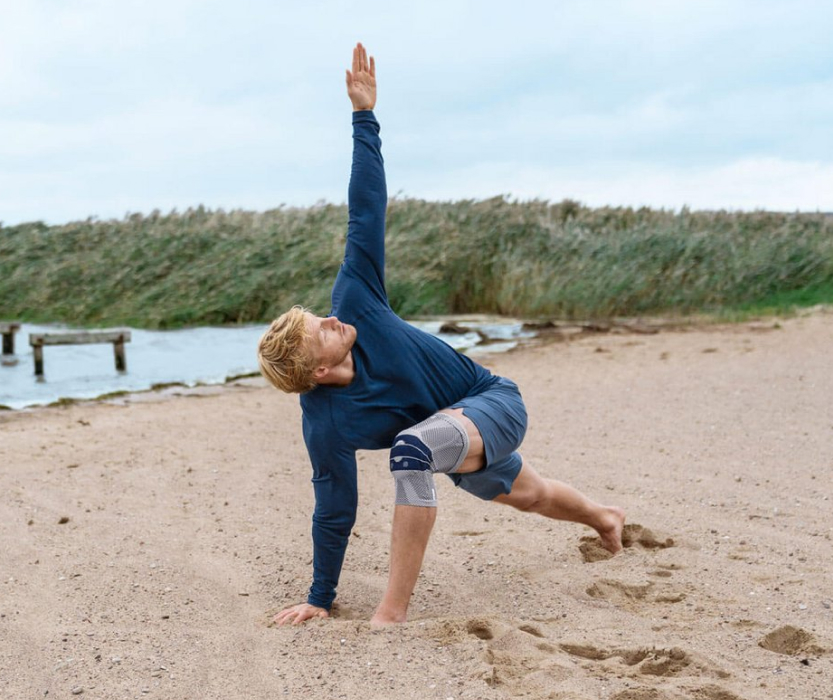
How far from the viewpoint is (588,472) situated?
236 inches

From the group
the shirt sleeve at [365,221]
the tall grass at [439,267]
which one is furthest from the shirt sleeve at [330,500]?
the tall grass at [439,267]

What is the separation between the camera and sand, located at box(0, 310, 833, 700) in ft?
9.89

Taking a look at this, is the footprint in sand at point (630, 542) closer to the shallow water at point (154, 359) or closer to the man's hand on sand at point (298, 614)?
the man's hand on sand at point (298, 614)

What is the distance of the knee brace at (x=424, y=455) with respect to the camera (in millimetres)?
3234

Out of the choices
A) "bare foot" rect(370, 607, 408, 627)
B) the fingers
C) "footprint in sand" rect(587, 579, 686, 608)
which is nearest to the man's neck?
"bare foot" rect(370, 607, 408, 627)

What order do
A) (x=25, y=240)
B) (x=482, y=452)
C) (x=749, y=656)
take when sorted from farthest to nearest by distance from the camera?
(x=25, y=240), (x=482, y=452), (x=749, y=656)

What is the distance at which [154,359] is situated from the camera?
12.7 m

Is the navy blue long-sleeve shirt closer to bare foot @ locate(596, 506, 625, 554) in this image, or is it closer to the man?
the man

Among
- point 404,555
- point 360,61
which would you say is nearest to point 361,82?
point 360,61

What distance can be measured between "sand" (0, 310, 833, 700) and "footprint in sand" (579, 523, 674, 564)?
10 mm

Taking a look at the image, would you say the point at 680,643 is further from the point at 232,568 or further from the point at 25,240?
the point at 25,240

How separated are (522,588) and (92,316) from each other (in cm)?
1496

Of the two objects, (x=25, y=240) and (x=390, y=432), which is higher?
(x=25, y=240)

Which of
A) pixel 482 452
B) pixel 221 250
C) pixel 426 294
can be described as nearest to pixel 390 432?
pixel 482 452
